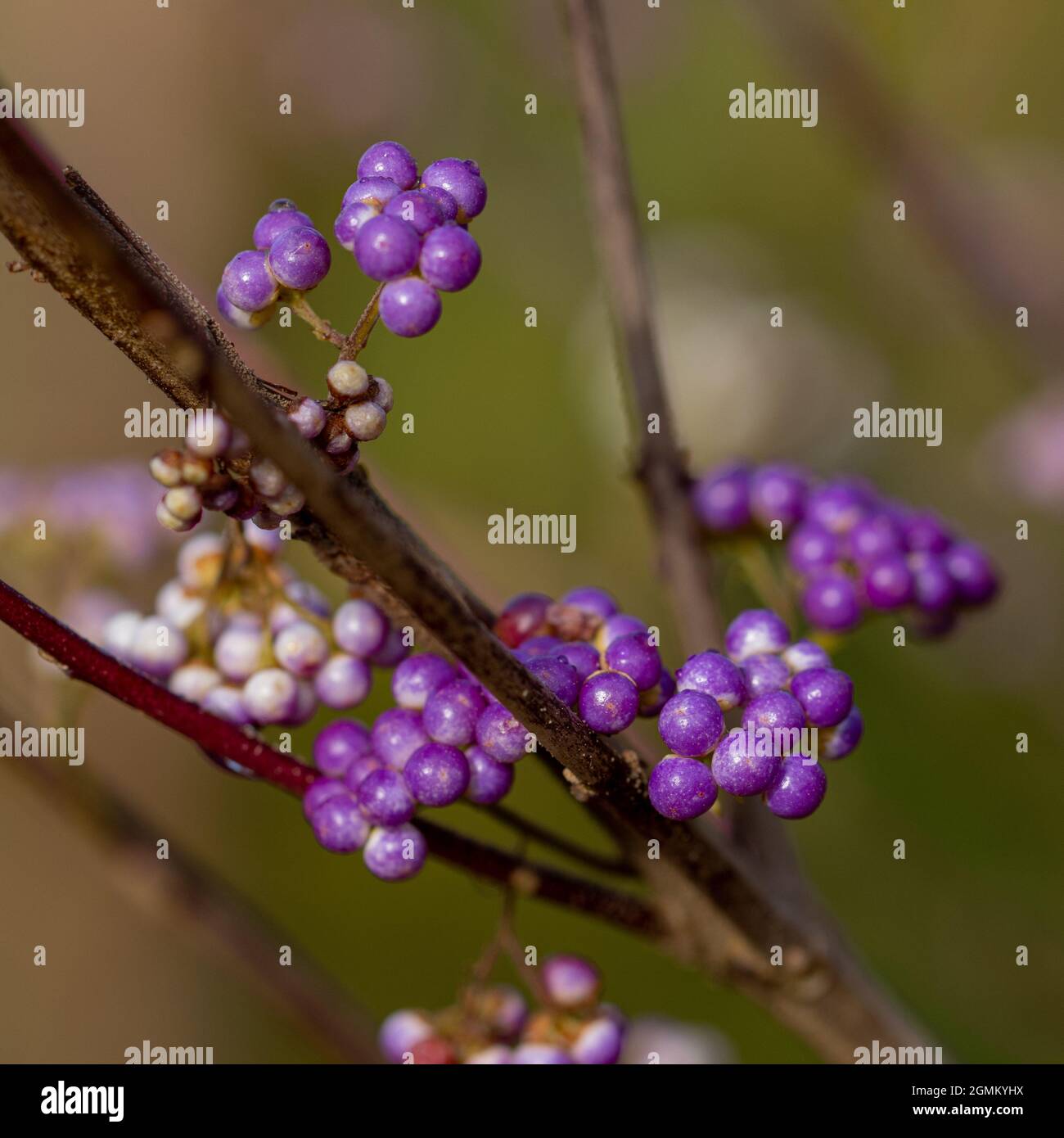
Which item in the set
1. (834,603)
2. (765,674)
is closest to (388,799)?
(765,674)

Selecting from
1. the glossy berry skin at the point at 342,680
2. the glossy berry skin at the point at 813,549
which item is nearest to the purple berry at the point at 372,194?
the glossy berry skin at the point at 342,680

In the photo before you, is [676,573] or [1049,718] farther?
[1049,718]

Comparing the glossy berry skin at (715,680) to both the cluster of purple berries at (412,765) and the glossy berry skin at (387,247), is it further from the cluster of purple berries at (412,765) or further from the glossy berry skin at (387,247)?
the glossy berry skin at (387,247)

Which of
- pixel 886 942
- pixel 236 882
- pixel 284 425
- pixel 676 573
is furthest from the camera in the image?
pixel 236 882

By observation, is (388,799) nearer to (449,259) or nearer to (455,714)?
(455,714)
